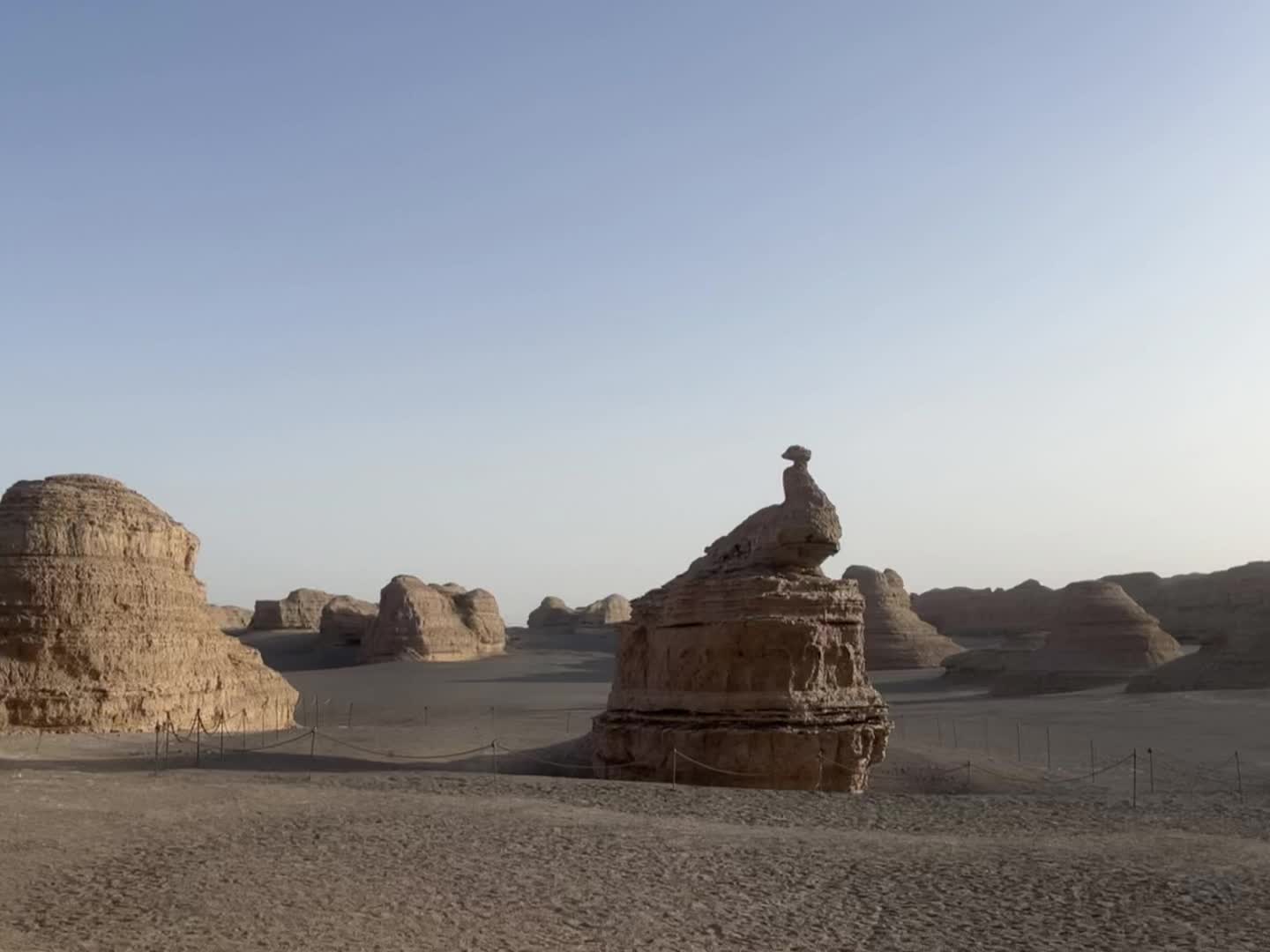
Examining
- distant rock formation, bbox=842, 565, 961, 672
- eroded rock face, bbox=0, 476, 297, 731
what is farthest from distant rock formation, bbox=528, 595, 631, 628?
eroded rock face, bbox=0, 476, 297, 731

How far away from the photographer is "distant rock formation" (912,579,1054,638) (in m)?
77.5

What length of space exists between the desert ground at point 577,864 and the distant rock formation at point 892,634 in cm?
4046

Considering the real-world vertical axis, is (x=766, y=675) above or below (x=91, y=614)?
below

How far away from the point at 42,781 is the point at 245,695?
1226 centimetres

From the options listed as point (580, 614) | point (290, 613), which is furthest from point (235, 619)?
point (580, 614)

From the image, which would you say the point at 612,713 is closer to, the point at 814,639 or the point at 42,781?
the point at 814,639

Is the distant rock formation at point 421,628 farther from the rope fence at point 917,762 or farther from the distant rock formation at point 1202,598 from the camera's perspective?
the distant rock formation at point 1202,598

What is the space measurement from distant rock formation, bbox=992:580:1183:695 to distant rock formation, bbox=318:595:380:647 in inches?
1454

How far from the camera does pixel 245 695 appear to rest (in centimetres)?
2562

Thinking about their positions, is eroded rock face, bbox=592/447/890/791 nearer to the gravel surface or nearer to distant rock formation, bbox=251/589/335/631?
the gravel surface

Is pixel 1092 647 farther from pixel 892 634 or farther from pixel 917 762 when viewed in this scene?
pixel 917 762

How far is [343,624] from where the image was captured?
217ft

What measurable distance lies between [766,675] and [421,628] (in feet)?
146

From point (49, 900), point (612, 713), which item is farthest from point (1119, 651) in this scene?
point (49, 900)
